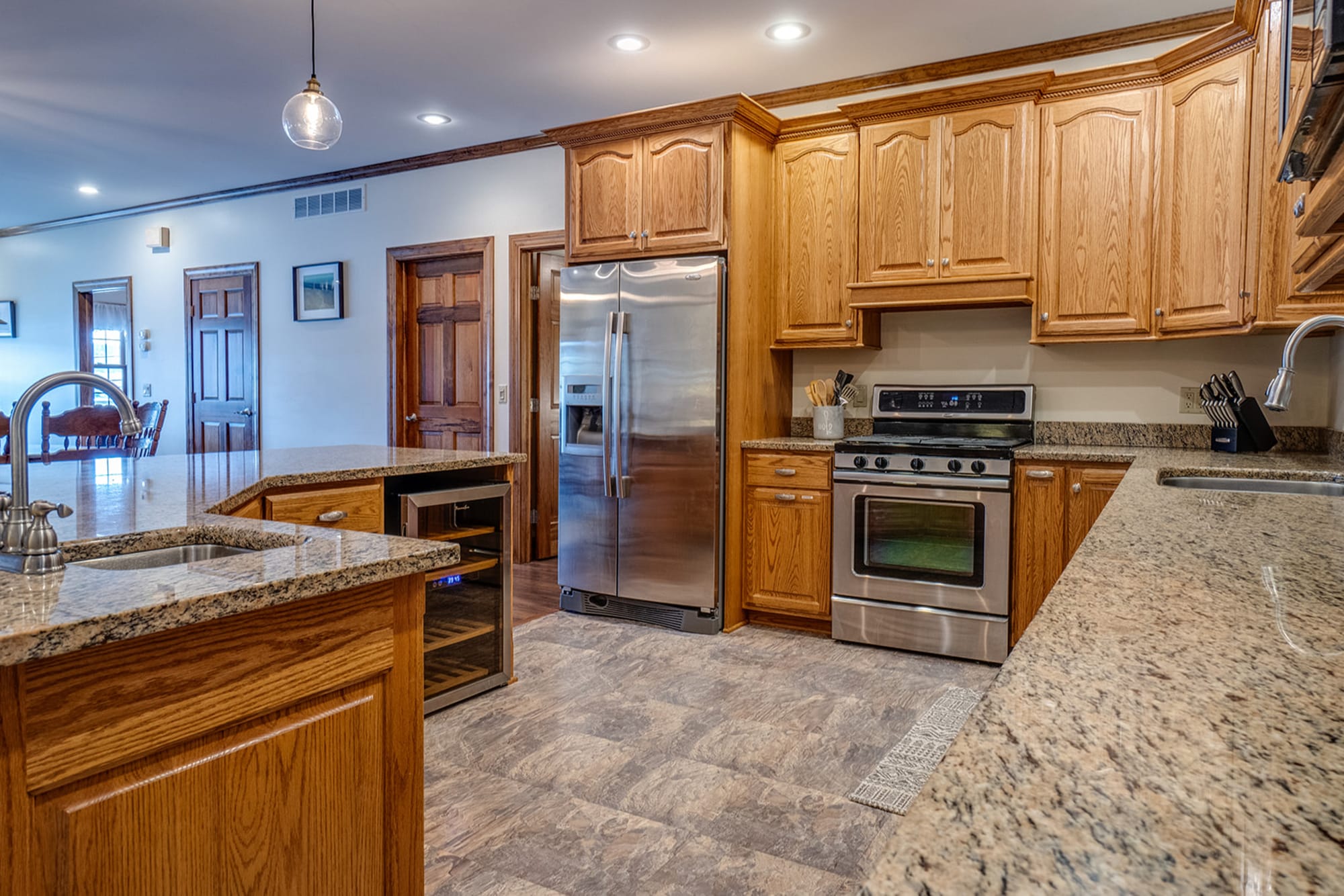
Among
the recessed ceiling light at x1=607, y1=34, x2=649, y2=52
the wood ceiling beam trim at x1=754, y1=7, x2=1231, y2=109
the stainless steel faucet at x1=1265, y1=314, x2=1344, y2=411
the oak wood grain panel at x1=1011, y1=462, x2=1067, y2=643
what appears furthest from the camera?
the recessed ceiling light at x1=607, y1=34, x2=649, y2=52

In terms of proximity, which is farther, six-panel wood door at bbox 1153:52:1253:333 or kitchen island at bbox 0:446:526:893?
six-panel wood door at bbox 1153:52:1253:333

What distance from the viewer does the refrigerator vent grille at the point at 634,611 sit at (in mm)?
3998

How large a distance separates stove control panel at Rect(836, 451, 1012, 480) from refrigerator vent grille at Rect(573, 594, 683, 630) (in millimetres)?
1048

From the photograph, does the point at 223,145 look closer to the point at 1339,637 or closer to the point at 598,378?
the point at 598,378

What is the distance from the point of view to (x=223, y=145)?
539 centimetres

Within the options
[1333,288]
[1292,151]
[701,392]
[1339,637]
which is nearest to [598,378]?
[701,392]

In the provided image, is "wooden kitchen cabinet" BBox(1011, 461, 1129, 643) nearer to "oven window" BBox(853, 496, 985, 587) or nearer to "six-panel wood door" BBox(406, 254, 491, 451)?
"oven window" BBox(853, 496, 985, 587)

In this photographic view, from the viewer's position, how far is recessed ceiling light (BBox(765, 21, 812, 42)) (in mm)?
3514

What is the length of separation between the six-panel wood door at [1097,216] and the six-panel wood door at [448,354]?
3.33 m

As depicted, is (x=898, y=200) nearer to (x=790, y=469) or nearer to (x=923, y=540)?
(x=790, y=469)

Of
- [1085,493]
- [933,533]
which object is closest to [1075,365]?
[1085,493]

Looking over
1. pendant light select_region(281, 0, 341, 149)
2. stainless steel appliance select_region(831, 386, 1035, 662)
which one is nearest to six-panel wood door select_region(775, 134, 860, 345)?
stainless steel appliance select_region(831, 386, 1035, 662)

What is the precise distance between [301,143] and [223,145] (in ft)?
9.84

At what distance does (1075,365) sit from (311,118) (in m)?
3.21
